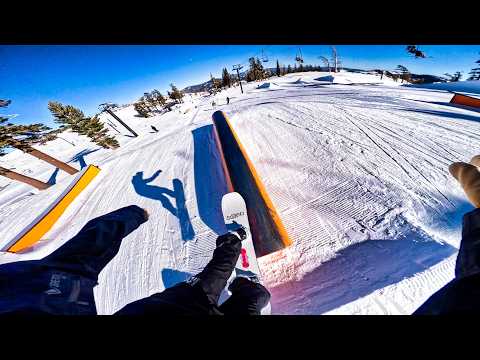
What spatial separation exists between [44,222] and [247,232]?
14.0 ft

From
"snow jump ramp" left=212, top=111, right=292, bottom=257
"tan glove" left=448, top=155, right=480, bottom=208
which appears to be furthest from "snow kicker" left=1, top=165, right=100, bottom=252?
"tan glove" left=448, top=155, right=480, bottom=208

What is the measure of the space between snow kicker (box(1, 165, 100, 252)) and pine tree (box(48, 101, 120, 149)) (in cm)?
613

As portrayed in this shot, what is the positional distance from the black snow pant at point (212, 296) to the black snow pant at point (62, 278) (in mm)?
634

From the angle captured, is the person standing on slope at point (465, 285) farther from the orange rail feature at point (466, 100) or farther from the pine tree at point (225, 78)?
the pine tree at point (225, 78)

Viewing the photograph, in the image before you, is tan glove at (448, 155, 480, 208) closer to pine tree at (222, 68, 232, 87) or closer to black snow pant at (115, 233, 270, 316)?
black snow pant at (115, 233, 270, 316)

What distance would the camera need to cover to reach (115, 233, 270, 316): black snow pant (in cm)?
125

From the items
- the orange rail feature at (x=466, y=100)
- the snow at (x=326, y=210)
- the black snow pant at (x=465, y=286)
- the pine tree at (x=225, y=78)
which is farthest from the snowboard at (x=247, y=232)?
the pine tree at (x=225, y=78)

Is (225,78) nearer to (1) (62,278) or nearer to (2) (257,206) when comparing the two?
(2) (257,206)

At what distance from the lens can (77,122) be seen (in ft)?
35.1

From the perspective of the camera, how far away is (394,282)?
1585 millimetres
